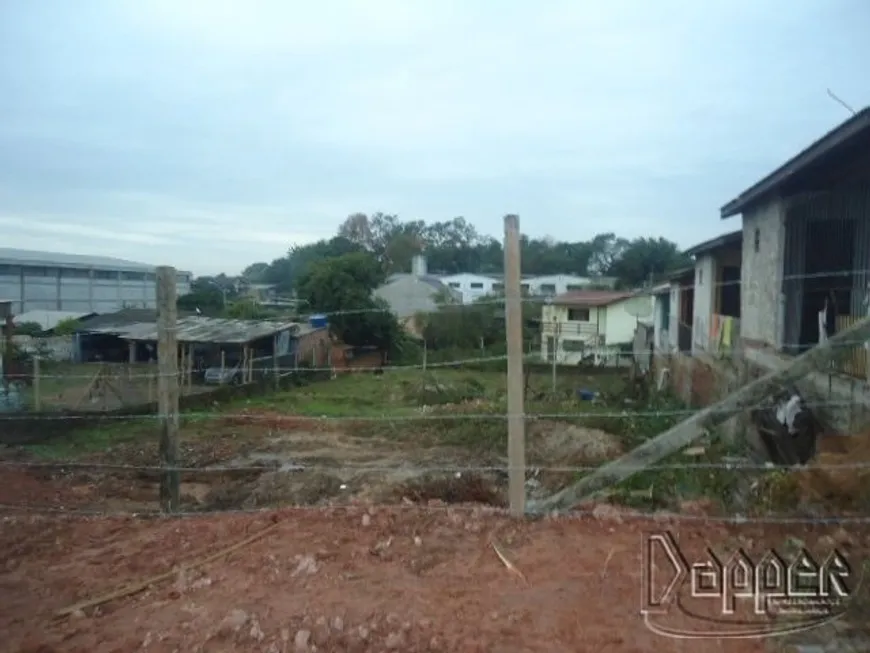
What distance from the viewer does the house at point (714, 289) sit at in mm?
13359

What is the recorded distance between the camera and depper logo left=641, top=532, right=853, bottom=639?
247 centimetres

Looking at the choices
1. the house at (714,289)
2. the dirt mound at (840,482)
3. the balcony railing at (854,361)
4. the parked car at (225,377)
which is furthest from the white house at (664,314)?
the dirt mound at (840,482)

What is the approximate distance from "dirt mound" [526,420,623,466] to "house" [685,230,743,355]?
3030 mm

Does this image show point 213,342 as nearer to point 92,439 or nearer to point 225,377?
point 225,377

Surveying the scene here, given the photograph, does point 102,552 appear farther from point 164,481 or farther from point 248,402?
point 248,402

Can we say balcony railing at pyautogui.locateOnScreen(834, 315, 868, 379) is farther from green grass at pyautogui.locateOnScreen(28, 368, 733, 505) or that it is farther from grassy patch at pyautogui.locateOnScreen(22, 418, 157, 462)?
grassy patch at pyautogui.locateOnScreen(22, 418, 157, 462)

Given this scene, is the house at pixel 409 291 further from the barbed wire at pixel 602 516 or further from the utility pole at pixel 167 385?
the barbed wire at pixel 602 516

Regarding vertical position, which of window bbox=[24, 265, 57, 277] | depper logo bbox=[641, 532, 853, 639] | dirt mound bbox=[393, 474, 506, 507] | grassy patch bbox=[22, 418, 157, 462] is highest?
window bbox=[24, 265, 57, 277]

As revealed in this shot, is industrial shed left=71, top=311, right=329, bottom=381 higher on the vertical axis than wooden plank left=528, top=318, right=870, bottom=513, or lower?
lower

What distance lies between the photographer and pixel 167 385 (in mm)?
3822

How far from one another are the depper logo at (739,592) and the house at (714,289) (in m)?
10.4

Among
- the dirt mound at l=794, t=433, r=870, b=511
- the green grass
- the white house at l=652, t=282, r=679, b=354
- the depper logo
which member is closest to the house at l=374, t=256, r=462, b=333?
the green grass

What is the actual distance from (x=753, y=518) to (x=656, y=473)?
2673 mm

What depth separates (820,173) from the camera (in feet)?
24.9
